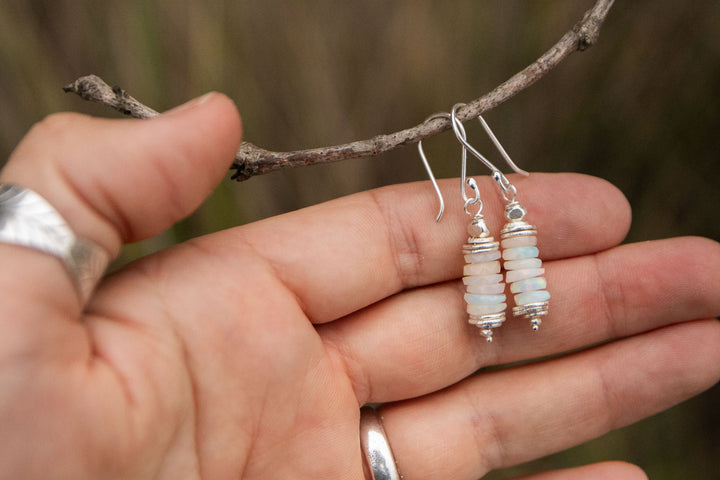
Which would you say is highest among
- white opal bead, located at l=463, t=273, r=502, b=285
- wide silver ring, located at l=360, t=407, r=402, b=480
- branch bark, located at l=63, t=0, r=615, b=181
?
branch bark, located at l=63, t=0, r=615, b=181

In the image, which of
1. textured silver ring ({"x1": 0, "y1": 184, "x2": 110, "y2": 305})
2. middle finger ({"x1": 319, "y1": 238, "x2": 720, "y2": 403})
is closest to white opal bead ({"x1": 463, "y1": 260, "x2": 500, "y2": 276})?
middle finger ({"x1": 319, "y1": 238, "x2": 720, "y2": 403})

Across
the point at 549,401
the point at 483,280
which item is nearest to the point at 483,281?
the point at 483,280

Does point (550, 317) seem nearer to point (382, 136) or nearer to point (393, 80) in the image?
point (382, 136)

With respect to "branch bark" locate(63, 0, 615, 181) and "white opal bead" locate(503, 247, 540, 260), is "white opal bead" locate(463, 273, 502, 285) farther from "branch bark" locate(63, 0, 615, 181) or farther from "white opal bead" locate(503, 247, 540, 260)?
"branch bark" locate(63, 0, 615, 181)

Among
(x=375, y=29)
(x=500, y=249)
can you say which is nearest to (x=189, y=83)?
(x=375, y=29)

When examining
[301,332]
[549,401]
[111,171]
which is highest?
[111,171]
